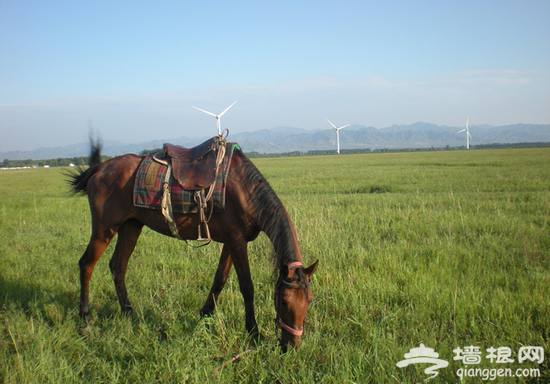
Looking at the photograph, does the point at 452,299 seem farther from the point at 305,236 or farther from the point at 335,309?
the point at 305,236

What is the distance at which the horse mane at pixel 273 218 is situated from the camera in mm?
2857

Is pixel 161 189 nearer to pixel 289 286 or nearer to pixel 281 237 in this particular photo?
pixel 281 237

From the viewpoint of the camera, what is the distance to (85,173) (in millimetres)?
4043

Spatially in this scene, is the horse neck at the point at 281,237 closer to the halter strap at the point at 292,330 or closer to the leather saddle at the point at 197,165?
the halter strap at the point at 292,330

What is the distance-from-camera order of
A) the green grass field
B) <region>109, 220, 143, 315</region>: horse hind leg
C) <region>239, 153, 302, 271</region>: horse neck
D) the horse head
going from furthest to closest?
<region>109, 220, 143, 315</region>: horse hind leg → <region>239, 153, 302, 271</region>: horse neck → the green grass field → the horse head

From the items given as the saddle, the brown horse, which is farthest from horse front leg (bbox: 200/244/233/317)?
the saddle

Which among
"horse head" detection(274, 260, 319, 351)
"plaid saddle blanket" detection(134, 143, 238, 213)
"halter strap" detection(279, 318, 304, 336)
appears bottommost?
"halter strap" detection(279, 318, 304, 336)

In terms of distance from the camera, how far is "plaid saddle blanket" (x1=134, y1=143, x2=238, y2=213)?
3.28 m

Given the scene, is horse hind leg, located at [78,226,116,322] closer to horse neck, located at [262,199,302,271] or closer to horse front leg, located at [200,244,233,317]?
horse front leg, located at [200,244,233,317]

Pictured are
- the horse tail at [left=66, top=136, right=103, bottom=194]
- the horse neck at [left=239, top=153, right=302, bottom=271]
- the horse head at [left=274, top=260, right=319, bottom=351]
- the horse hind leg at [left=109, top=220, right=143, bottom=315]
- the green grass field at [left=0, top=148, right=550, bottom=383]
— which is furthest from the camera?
the horse tail at [left=66, top=136, right=103, bottom=194]

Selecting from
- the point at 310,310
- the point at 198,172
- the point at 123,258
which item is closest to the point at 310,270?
the point at 310,310

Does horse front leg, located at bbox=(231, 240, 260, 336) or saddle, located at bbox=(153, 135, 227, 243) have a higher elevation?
saddle, located at bbox=(153, 135, 227, 243)

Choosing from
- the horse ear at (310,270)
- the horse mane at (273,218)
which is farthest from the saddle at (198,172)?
the horse ear at (310,270)

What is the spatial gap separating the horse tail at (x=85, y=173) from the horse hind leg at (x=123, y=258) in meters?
0.78
